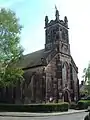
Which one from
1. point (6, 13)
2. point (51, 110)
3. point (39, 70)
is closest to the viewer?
point (6, 13)

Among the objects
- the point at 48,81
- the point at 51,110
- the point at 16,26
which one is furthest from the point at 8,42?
the point at 48,81

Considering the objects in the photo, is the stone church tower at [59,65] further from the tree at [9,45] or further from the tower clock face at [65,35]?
the tree at [9,45]

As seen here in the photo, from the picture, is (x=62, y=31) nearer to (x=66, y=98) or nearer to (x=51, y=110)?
(x=66, y=98)

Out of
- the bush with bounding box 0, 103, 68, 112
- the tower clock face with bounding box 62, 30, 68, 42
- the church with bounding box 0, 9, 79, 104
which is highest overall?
the tower clock face with bounding box 62, 30, 68, 42

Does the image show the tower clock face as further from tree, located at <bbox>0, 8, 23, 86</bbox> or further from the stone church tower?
A: tree, located at <bbox>0, 8, 23, 86</bbox>

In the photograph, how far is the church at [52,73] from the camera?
138 ft

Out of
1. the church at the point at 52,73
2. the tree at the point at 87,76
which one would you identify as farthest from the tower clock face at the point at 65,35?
the tree at the point at 87,76

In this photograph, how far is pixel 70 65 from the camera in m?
49.3

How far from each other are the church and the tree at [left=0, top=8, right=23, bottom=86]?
35.1 feet

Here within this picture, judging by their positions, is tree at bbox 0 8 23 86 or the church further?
the church

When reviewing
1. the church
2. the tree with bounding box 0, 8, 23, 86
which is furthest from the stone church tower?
the tree with bounding box 0, 8, 23, 86

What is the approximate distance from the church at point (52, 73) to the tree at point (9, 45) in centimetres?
1071

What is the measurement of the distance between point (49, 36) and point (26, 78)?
434 inches

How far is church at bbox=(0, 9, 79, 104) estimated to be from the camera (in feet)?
138
